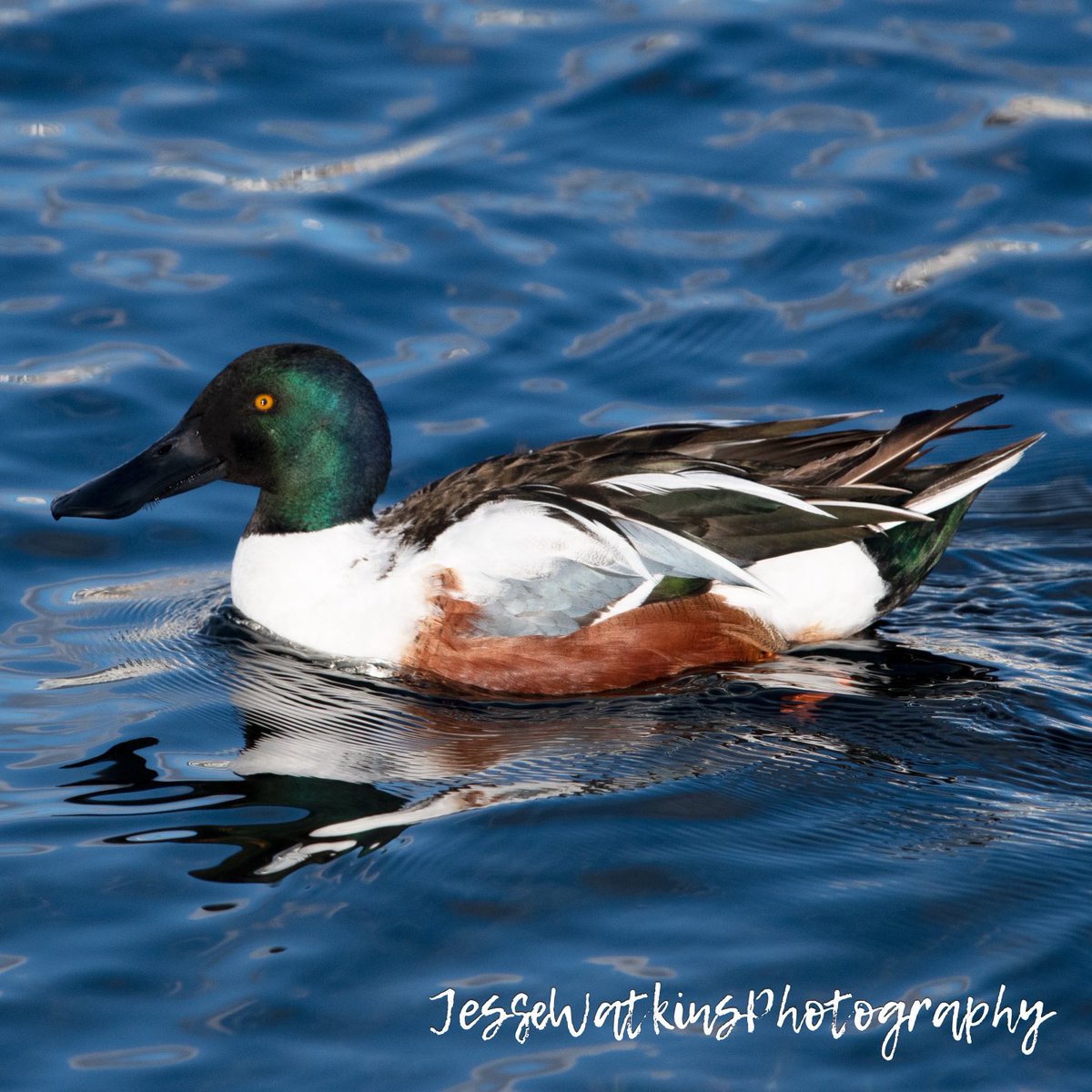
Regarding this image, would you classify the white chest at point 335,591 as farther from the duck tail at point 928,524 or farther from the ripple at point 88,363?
the ripple at point 88,363

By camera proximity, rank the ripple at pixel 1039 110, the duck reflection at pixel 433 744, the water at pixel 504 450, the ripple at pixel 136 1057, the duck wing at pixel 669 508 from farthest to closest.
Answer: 1. the ripple at pixel 1039 110
2. the duck wing at pixel 669 508
3. the duck reflection at pixel 433 744
4. the water at pixel 504 450
5. the ripple at pixel 136 1057

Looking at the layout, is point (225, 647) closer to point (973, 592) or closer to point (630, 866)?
point (630, 866)

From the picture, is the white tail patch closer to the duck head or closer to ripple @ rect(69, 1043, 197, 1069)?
the duck head

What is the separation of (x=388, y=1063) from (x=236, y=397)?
2628mm

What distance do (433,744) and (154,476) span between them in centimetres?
145

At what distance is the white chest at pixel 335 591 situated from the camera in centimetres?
548

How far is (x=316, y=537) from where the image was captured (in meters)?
5.76

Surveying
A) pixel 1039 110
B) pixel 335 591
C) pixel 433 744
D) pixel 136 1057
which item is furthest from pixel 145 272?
pixel 136 1057

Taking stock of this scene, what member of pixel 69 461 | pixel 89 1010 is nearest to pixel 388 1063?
pixel 89 1010

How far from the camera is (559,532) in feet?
17.7

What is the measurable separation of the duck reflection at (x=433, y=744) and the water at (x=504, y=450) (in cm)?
2

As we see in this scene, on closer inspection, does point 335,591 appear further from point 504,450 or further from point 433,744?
point 504,450

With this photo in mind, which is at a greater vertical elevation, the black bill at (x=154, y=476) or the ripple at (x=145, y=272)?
the ripple at (x=145, y=272)

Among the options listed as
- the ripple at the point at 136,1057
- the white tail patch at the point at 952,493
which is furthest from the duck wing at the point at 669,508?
the ripple at the point at 136,1057
